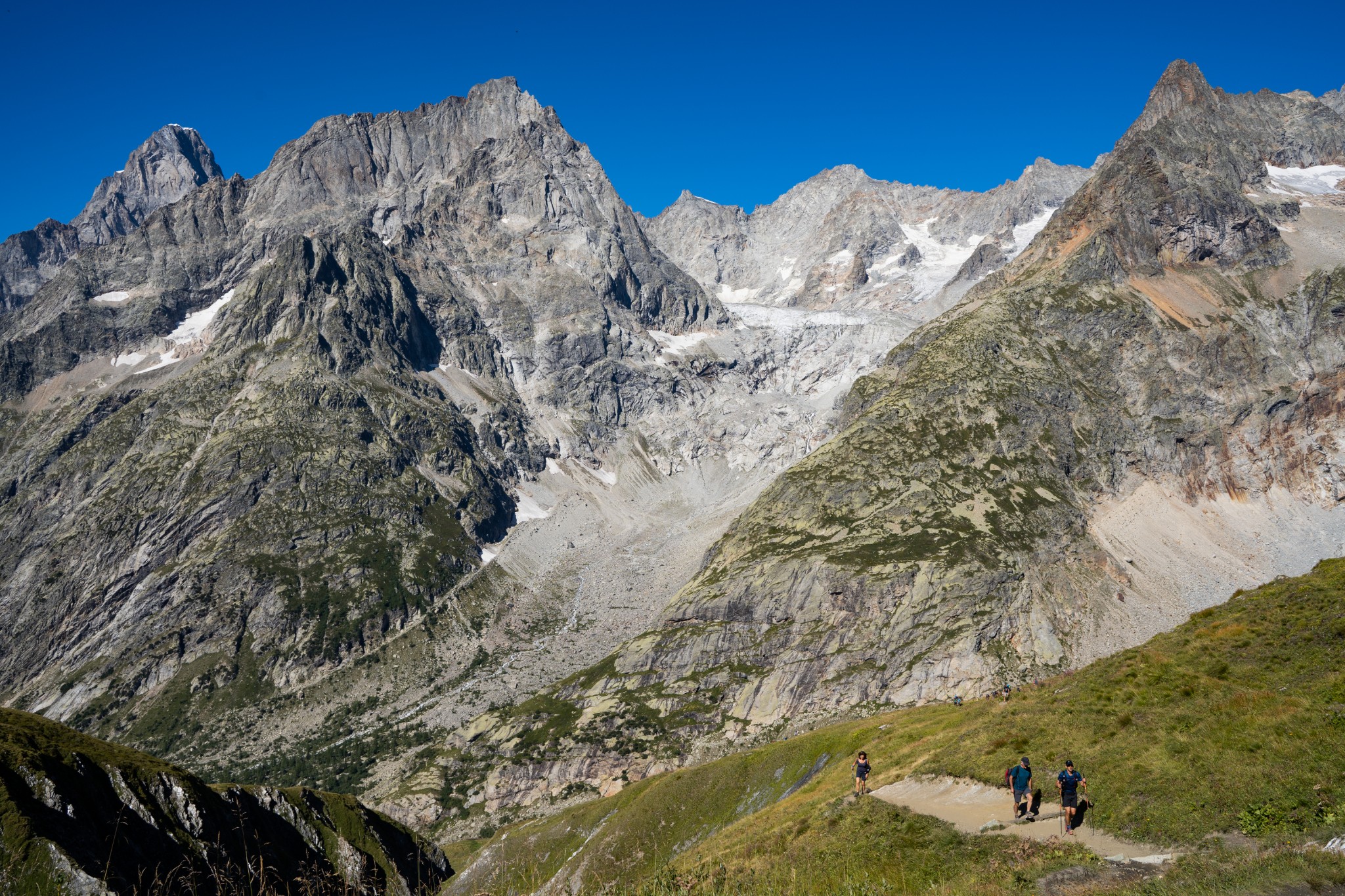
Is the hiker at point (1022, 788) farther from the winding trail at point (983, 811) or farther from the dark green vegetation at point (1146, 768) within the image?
the dark green vegetation at point (1146, 768)

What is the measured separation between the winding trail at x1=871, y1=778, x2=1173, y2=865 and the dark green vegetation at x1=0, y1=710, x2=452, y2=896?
2183 cm

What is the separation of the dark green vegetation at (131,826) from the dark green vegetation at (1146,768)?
15973 mm

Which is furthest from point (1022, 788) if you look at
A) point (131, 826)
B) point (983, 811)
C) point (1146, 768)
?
point (131, 826)

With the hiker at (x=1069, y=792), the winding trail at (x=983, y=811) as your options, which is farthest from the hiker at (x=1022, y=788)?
the hiker at (x=1069, y=792)

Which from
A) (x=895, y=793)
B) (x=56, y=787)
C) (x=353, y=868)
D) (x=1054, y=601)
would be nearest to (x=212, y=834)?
(x=56, y=787)

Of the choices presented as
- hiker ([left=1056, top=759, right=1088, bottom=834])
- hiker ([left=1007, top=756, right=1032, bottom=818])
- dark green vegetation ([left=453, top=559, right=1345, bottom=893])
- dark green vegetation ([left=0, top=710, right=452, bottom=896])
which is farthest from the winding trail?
dark green vegetation ([left=0, top=710, right=452, bottom=896])

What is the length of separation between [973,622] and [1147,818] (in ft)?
520

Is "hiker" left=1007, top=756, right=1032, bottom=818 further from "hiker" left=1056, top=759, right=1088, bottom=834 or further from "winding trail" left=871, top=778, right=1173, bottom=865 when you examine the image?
"hiker" left=1056, top=759, right=1088, bottom=834

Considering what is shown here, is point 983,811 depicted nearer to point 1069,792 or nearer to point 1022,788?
point 1022,788

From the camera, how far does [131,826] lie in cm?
4625

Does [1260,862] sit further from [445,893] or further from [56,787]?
[445,893]

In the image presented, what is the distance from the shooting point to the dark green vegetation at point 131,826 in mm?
33406

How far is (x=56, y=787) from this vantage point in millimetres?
41969

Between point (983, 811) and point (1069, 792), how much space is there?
5800 millimetres
